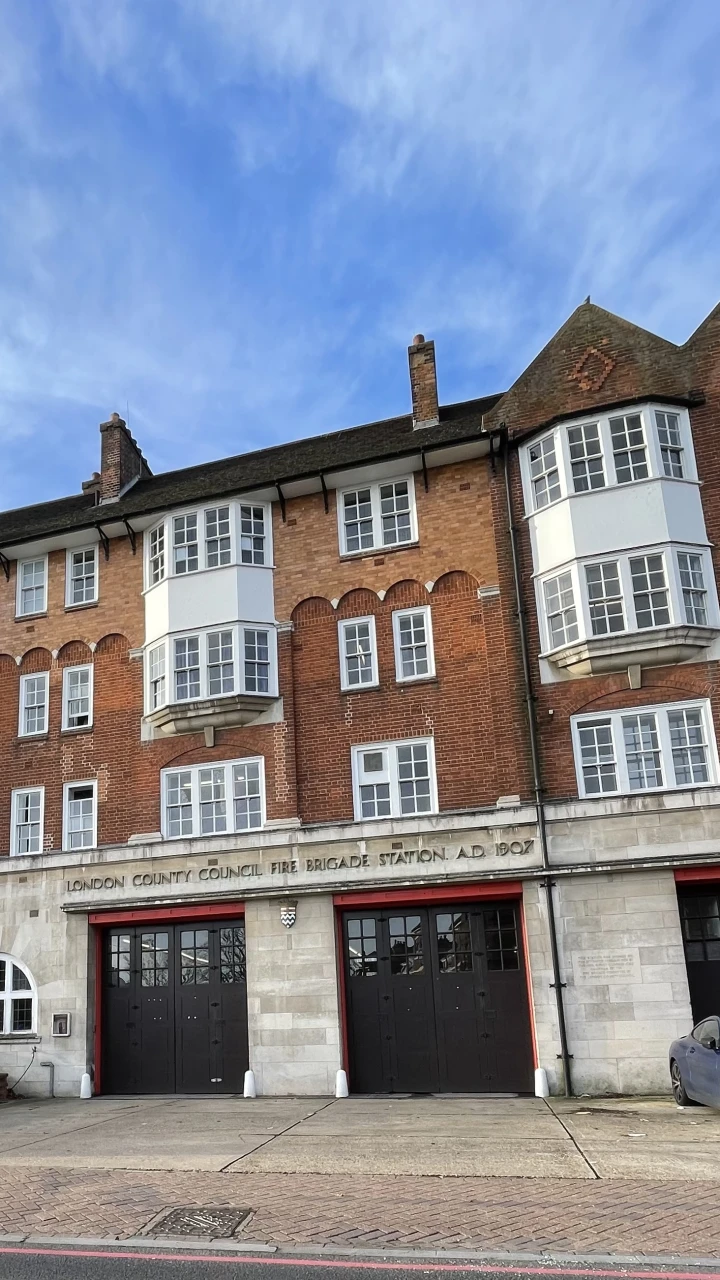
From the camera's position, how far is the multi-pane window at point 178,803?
21.9m

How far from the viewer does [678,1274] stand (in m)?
7.23

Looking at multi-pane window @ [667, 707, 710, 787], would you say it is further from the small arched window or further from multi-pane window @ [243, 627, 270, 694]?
the small arched window

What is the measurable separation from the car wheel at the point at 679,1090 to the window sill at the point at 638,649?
725cm

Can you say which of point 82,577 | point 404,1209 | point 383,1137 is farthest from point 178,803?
point 404,1209

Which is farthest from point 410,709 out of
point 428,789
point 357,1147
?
point 357,1147

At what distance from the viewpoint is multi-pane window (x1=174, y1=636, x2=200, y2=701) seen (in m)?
22.0

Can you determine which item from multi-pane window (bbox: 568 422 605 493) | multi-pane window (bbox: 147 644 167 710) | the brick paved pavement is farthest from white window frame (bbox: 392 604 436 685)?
the brick paved pavement

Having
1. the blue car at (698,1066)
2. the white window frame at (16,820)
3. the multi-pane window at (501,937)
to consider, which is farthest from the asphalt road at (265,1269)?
the white window frame at (16,820)

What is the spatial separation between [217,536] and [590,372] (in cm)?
921

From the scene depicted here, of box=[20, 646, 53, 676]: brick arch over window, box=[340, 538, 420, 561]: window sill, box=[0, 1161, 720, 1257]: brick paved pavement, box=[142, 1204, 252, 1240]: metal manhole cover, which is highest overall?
box=[340, 538, 420, 561]: window sill

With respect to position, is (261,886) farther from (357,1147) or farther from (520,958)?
(357,1147)

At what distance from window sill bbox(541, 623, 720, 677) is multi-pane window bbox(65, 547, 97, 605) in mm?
12128

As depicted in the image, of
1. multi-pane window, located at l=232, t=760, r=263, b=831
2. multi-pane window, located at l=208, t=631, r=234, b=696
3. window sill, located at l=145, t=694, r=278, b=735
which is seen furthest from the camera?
multi-pane window, located at l=208, t=631, r=234, b=696

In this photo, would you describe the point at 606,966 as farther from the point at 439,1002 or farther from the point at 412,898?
the point at 412,898
